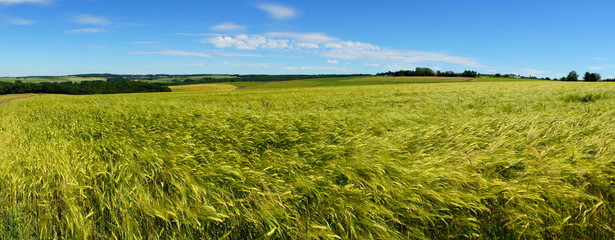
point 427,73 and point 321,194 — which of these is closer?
point 321,194

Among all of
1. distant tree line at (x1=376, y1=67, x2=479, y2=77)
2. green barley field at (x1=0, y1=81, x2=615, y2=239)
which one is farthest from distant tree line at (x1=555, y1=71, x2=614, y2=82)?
green barley field at (x1=0, y1=81, x2=615, y2=239)

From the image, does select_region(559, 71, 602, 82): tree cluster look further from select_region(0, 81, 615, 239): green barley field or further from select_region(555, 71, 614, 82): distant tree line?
select_region(0, 81, 615, 239): green barley field

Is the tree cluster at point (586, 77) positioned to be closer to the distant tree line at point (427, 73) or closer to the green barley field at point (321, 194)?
the distant tree line at point (427, 73)

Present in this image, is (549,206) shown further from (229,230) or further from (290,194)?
(229,230)

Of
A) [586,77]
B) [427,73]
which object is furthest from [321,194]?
[586,77]

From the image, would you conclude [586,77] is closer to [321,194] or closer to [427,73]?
[427,73]

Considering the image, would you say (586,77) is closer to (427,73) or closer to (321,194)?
(427,73)

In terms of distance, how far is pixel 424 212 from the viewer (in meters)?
2.17

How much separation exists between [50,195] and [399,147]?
147 inches

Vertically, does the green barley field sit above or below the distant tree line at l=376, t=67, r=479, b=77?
below

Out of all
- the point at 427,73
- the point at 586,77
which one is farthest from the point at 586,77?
the point at 427,73

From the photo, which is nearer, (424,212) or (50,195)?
(424,212)

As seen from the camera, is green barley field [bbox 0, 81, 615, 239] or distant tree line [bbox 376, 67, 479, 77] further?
distant tree line [bbox 376, 67, 479, 77]

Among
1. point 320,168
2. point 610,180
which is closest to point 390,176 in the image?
point 320,168
